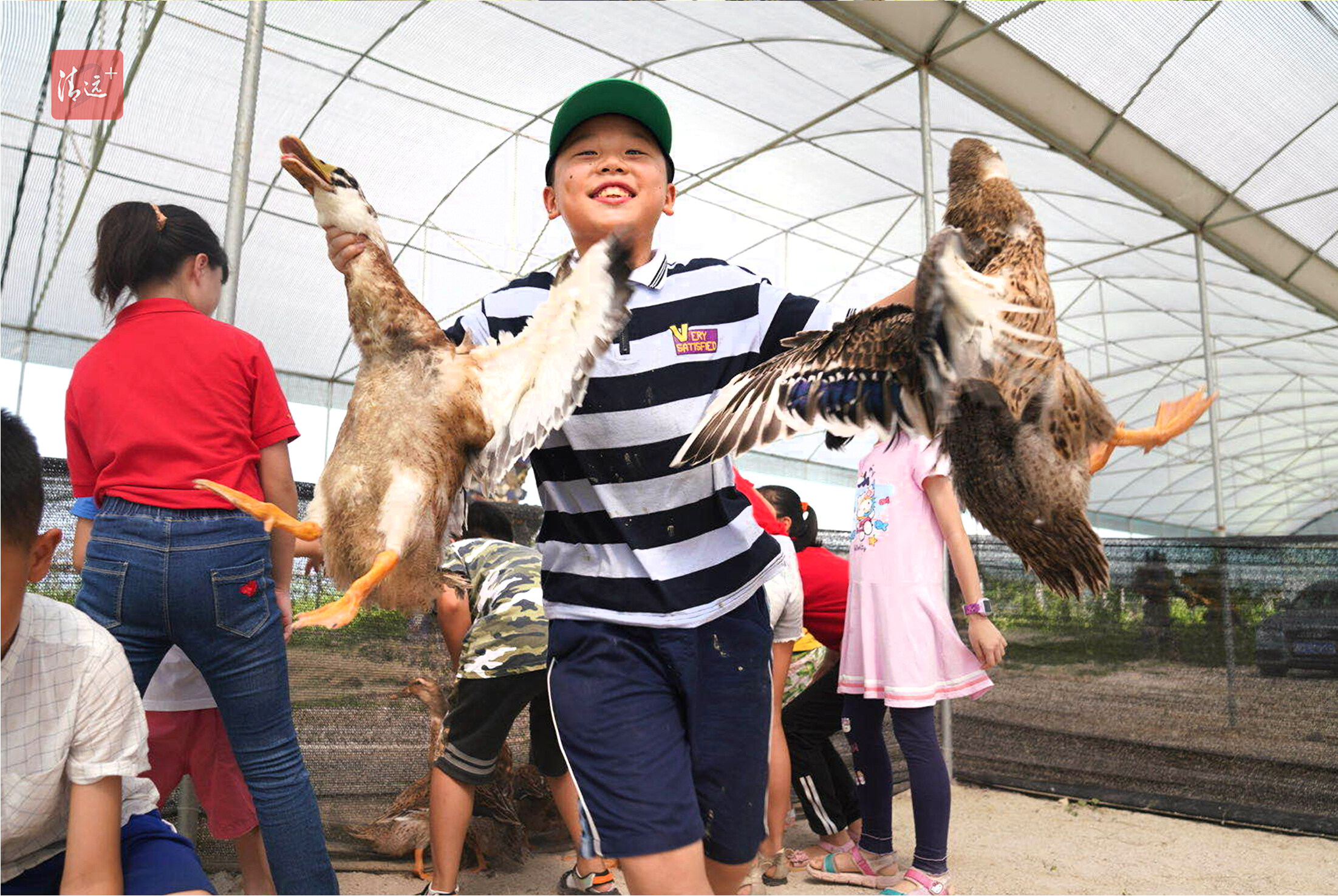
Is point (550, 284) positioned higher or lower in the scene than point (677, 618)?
higher

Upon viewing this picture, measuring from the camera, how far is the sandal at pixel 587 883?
3221 mm

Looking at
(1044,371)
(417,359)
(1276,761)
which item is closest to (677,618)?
(417,359)

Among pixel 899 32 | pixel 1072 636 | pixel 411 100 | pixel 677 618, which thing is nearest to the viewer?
pixel 677 618

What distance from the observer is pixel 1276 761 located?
4.53 m

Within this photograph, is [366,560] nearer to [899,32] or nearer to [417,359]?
[417,359]

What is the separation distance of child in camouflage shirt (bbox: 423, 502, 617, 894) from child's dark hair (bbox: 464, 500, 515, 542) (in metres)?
0.20

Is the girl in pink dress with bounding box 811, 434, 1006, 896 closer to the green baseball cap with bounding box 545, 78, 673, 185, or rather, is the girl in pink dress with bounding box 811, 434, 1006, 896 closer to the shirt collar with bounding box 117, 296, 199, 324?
the green baseball cap with bounding box 545, 78, 673, 185

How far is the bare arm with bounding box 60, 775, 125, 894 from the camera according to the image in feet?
5.08

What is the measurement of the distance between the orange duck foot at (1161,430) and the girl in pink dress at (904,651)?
1457 millimetres

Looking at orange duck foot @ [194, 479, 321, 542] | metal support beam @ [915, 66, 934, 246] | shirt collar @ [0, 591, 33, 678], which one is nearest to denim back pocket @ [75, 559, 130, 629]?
shirt collar @ [0, 591, 33, 678]

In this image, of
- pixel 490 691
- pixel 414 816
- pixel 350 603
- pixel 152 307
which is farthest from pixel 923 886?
pixel 152 307

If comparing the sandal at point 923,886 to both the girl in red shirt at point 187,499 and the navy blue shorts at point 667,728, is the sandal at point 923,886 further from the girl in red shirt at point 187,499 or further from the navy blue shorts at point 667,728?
the girl in red shirt at point 187,499

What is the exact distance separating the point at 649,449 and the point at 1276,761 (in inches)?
177

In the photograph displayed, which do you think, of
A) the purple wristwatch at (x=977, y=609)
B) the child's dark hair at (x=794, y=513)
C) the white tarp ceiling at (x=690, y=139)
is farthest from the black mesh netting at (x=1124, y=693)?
the white tarp ceiling at (x=690, y=139)
